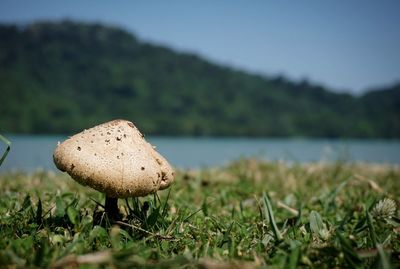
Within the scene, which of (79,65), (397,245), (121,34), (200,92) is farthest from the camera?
(121,34)

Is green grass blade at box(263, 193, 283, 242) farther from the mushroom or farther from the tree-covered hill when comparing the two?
the tree-covered hill

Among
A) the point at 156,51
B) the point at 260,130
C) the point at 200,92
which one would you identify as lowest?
the point at 260,130

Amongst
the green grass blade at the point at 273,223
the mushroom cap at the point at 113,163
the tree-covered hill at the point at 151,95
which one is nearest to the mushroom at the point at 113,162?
the mushroom cap at the point at 113,163

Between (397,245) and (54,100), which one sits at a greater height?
(397,245)

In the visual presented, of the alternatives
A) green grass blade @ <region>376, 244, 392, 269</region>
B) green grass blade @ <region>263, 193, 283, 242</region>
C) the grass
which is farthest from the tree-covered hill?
green grass blade @ <region>376, 244, 392, 269</region>

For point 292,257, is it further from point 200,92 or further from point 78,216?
point 200,92

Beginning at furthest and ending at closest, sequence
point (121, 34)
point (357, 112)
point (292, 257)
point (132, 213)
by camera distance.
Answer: point (121, 34) < point (357, 112) < point (132, 213) < point (292, 257)

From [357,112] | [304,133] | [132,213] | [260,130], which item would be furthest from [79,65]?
[132,213]

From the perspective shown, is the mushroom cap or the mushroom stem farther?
the mushroom stem

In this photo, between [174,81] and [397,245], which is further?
[174,81]
